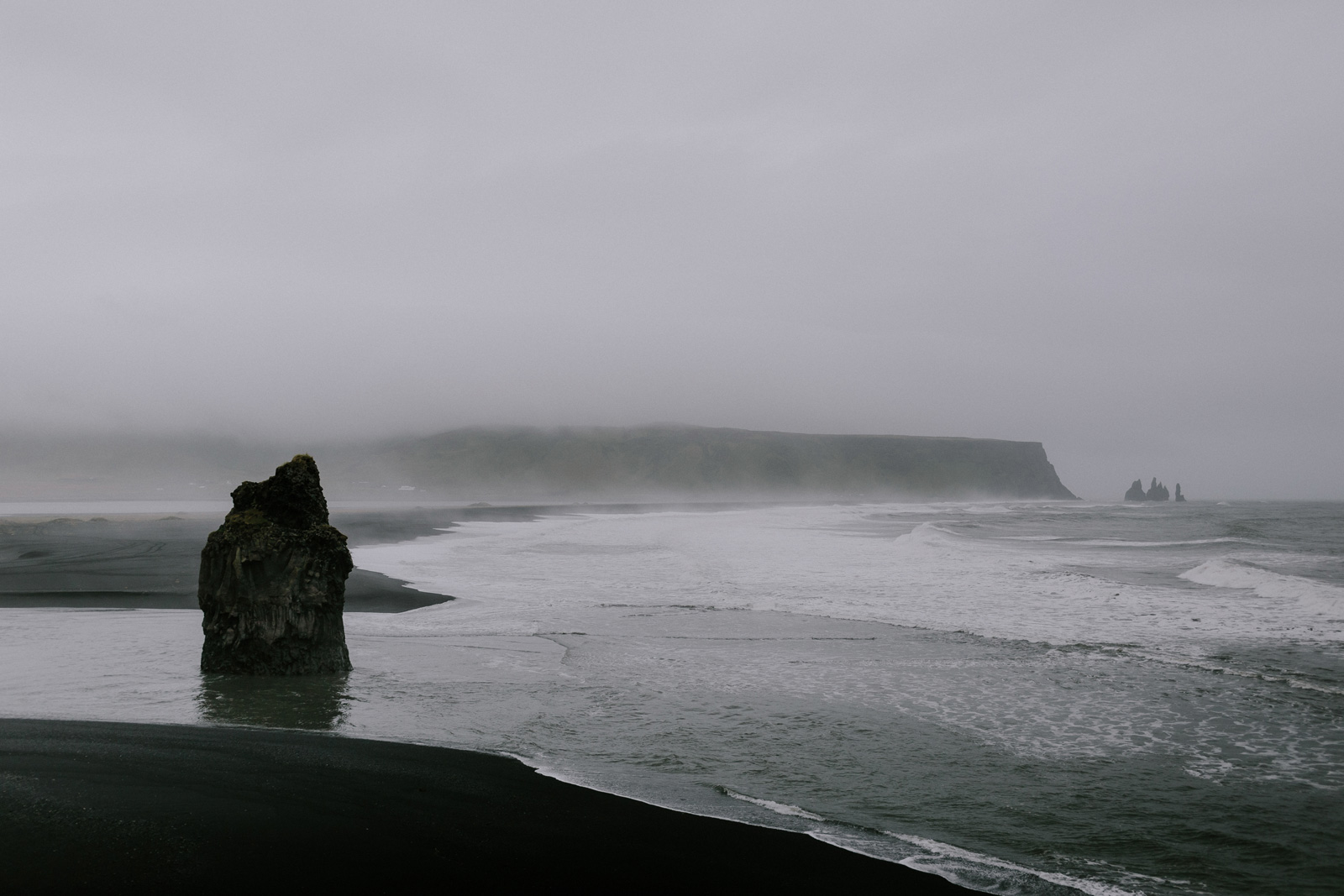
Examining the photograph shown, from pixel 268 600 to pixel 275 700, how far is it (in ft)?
5.15

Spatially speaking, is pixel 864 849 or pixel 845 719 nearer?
pixel 864 849

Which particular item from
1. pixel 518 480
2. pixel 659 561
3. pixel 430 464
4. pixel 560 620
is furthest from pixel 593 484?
pixel 560 620

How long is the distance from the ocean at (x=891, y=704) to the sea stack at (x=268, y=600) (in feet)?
1.19

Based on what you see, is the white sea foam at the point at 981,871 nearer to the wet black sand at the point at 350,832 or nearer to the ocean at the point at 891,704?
Answer: the ocean at the point at 891,704

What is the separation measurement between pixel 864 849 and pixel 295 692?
6.45 metres

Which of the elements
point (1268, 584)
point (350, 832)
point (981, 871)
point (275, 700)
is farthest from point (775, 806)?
point (1268, 584)

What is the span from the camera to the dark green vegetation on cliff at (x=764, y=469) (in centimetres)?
18875

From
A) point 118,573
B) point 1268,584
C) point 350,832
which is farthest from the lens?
point 118,573

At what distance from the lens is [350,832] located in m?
4.91

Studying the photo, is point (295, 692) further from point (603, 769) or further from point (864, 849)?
point (864, 849)

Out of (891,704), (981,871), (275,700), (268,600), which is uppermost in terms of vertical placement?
(268,600)

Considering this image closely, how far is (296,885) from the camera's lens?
418cm

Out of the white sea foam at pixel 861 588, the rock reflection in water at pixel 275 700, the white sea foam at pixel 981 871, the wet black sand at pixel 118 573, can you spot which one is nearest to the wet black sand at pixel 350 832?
the white sea foam at pixel 981 871

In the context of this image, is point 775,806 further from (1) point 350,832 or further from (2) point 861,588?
(2) point 861,588
